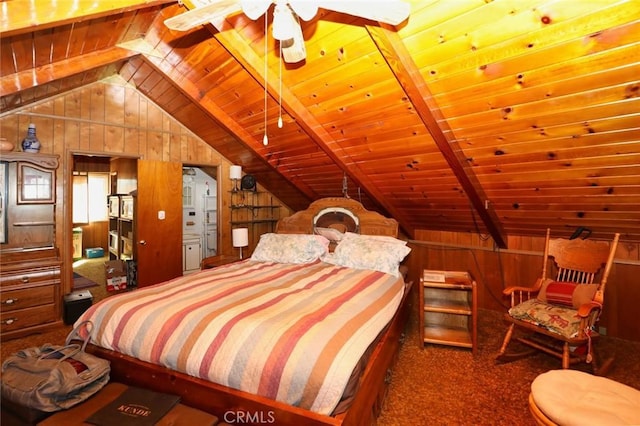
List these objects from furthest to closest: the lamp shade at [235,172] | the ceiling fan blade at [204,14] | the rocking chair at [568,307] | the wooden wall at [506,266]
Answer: the lamp shade at [235,172] → the wooden wall at [506,266] → the rocking chair at [568,307] → the ceiling fan blade at [204,14]

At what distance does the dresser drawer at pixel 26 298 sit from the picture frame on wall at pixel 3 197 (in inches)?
19.8

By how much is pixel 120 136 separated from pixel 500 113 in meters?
3.86

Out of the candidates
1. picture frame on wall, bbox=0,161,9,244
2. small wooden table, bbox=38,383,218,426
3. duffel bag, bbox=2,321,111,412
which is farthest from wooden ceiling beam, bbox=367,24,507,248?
picture frame on wall, bbox=0,161,9,244

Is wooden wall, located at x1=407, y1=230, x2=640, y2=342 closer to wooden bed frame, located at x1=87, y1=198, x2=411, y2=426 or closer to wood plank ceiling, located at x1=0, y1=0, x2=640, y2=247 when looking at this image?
wood plank ceiling, located at x1=0, y1=0, x2=640, y2=247

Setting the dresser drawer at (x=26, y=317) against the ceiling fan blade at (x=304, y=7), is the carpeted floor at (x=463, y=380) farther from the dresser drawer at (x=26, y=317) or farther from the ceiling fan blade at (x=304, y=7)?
the ceiling fan blade at (x=304, y=7)

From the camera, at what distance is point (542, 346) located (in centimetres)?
234

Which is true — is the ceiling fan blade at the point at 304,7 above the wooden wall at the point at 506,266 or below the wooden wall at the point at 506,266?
above

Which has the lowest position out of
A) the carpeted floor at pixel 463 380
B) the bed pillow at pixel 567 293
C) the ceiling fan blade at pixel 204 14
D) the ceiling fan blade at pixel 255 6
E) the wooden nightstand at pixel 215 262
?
the carpeted floor at pixel 463 380

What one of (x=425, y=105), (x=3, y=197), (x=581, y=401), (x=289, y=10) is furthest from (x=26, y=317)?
(x=581, y=401)

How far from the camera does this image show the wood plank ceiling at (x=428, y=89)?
1.57 meters

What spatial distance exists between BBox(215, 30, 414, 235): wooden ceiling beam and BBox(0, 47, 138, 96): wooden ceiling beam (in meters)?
1.07

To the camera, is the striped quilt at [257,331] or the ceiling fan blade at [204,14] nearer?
the striped quilt at [257,331]

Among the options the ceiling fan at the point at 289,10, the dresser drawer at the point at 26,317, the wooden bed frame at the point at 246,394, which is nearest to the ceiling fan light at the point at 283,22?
the ceiling fan at the point at 289,10

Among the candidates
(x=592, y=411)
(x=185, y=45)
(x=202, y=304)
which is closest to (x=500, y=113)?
(x=592, y=411)
